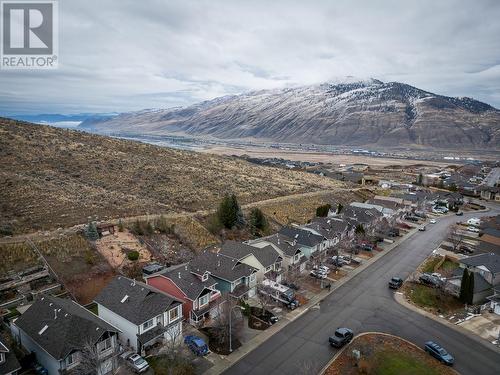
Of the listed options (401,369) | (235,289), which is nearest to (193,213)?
(235,289)

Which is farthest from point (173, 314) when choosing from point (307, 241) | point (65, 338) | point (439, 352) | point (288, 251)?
point (307, 241)

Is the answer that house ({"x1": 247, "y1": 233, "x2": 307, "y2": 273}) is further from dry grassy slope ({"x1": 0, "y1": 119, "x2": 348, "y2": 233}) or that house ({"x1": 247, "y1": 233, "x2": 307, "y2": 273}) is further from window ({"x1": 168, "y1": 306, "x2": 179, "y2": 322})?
dry grassy slope ({"x1": 0, "y1": 119, "x2": 348, "y2": 233})

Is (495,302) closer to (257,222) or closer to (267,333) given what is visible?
(267,333)

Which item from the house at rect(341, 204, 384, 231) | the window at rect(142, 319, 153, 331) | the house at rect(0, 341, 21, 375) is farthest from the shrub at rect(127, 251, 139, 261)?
the house at rect(341, 204, 384, 231)

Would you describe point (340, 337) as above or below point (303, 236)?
below

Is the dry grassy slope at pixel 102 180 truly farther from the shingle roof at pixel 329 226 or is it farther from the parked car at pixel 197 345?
the parked car at pixel 197 345

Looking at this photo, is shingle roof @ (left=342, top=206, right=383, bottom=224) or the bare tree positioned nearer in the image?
the bare tree
